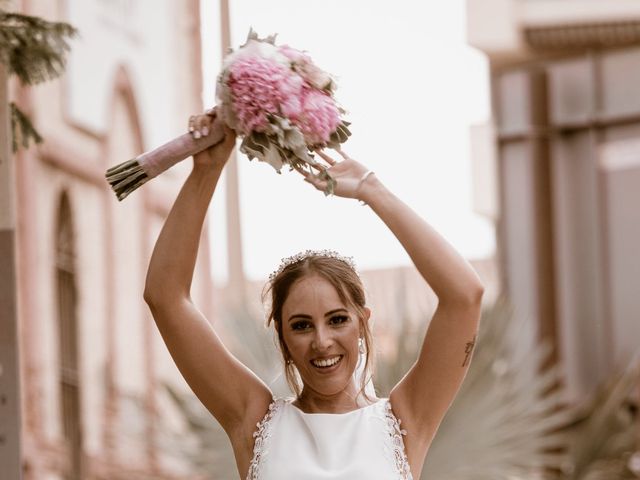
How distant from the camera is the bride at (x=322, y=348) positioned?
296 centimetres

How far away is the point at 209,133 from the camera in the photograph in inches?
116

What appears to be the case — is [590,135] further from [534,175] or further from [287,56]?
[287,56]

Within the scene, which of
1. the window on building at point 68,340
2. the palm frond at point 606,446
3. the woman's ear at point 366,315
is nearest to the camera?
the woman's ear at point 366,315

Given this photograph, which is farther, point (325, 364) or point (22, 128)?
point (22, 128)

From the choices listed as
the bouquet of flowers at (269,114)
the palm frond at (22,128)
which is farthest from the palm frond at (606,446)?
the bouquet of flowers at (269,114)

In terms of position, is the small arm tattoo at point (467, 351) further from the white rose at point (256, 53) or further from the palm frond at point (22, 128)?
the palm frond at point (22, 128)

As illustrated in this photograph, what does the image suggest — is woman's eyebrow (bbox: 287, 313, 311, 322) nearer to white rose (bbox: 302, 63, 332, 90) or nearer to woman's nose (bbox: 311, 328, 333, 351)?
woman's nose (bbox: 311, 328, 333, 351)

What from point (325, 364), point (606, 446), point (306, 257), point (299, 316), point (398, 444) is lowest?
point (606, 446)

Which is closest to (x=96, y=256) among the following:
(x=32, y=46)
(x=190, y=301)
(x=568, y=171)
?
(x=32, y=46)

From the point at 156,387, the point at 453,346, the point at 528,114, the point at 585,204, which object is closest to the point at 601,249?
the point at 585,204

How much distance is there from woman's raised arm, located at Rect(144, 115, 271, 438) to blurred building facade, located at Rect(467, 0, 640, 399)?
28.5 ft

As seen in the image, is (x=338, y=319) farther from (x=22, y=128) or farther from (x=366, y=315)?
(x=22, y=128)

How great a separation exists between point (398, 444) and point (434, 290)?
1.15 feet

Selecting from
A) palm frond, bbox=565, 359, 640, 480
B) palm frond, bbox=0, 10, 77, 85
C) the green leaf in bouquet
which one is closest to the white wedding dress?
the green leaf in bouquet
